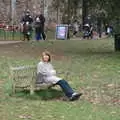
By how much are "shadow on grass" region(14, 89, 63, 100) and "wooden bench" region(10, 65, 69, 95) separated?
11 centimetres

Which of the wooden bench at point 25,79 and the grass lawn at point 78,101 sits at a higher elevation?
the wooden bench at point 25,79

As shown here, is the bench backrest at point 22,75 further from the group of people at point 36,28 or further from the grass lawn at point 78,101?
the group of people at point 36,28

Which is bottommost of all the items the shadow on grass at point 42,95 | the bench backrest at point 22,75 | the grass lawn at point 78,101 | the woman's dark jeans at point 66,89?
the grass lawn at point 78,101

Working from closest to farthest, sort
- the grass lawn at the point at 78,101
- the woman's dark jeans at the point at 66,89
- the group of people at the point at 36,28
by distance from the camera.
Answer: the grass lawn at the point at 78,101
the woman's dark jeans at the point at 66,89
the group of people at the point at 36,28

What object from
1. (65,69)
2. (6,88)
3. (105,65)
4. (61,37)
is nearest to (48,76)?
(6,88)

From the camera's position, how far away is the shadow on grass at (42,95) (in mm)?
12024

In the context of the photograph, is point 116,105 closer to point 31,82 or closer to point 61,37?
point 31,82

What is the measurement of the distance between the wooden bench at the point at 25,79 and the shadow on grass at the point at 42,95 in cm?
11

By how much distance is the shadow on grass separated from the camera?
12.0m

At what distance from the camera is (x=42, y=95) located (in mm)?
12117

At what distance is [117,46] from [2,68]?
9208 mm

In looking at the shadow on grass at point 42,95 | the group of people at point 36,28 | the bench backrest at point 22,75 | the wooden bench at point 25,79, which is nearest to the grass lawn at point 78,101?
the shadow on grass at point 42,95

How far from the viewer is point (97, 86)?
14.1 m

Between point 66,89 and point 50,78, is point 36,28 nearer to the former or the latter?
point 50,78
